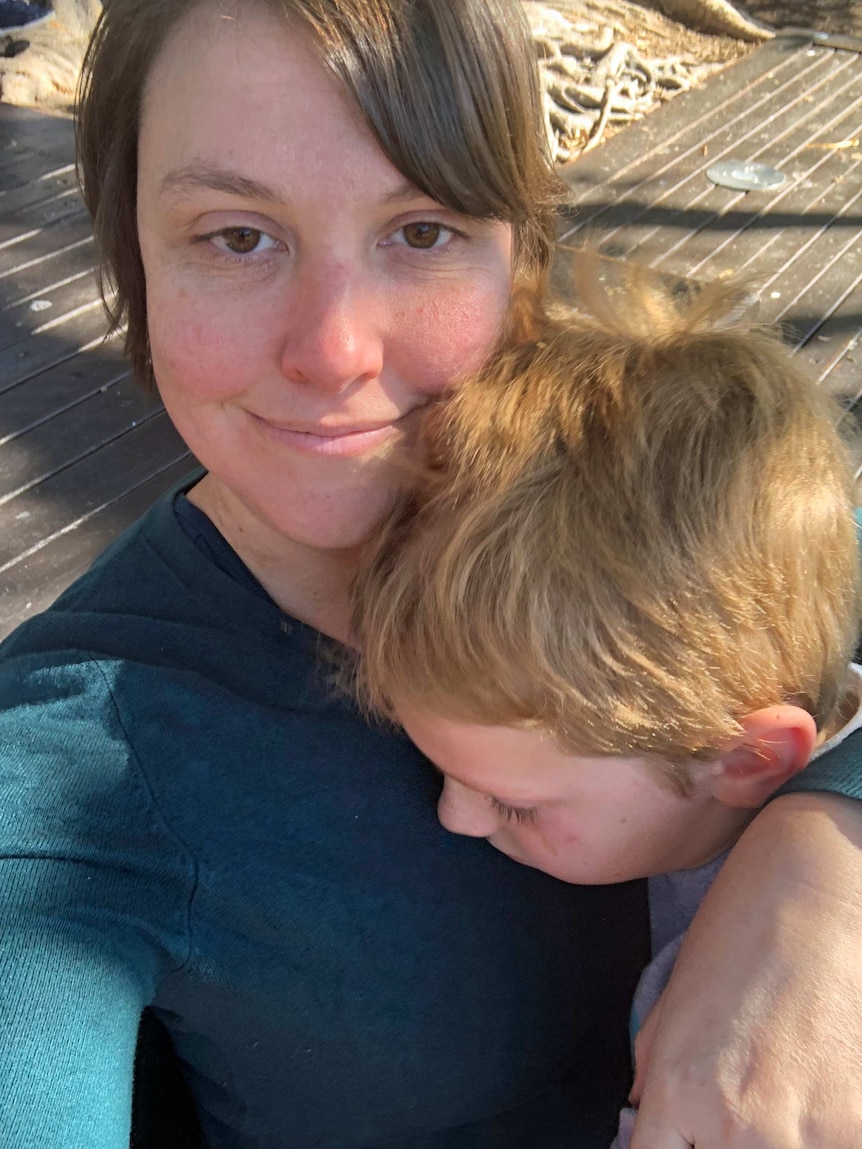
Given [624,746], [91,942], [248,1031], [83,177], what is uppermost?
[83,177]

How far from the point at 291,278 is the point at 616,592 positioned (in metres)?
0.42

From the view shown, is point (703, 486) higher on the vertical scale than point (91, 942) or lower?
higher

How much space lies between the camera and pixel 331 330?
3.00 ft

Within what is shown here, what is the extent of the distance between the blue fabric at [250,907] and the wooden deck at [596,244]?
879 mm

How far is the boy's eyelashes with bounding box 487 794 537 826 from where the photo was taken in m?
1.00

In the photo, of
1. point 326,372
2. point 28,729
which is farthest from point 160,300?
point 28,729

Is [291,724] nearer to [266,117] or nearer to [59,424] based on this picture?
[266,117]

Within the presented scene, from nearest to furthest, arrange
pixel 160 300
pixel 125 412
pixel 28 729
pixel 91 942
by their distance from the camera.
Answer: pixel 91 942
pixel 28 729
pixel 160 300
pixel 125 412

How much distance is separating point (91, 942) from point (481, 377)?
2.05ft

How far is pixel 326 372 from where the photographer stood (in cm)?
93

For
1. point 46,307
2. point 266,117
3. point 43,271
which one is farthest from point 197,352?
point 43,271

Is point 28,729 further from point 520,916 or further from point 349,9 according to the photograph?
point 349,9

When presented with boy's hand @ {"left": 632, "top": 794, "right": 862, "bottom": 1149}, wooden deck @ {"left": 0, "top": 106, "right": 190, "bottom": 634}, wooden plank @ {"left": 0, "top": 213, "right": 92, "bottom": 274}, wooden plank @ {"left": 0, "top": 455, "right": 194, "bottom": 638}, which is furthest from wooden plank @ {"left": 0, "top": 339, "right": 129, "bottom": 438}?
boy's hand @ {"left": 632, "top": 794, "right": 862, "bottom": 1149}

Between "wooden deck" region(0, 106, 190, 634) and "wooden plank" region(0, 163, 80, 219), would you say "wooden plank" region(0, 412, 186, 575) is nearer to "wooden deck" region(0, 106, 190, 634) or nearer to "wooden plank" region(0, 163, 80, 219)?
"wooden deck" region(0, 106, 190, 634)
